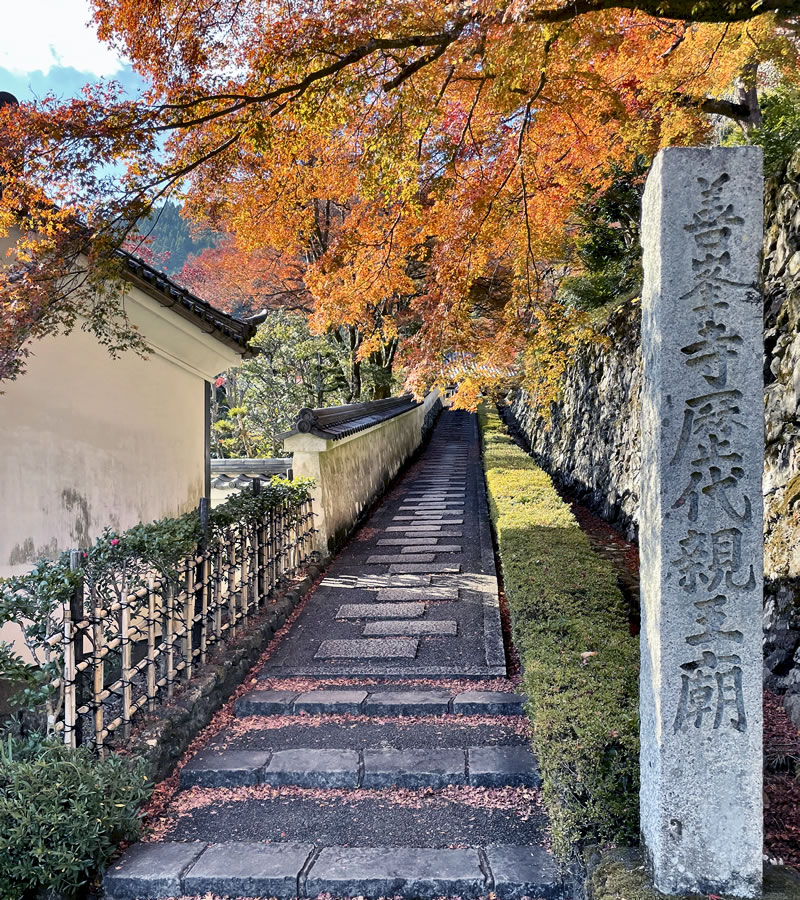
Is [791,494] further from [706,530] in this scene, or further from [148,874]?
[148,874]

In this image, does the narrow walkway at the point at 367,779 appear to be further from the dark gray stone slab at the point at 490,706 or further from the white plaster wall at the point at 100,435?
the white plaster wall at the point at 100,435

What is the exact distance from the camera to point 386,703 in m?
5.20

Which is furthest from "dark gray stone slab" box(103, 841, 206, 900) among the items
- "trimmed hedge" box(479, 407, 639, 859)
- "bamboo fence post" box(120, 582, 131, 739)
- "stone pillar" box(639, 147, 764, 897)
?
"stone pillar" box(639, 147, 764, 897)

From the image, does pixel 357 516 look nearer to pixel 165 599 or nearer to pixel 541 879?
pixel 165 599

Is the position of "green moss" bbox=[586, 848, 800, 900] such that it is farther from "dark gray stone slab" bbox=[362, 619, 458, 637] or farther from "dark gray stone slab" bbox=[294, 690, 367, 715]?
"dark gray stone slab" bbox=[362, 619, 458, 637]

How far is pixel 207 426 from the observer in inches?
422

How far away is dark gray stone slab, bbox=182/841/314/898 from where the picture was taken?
131 inches

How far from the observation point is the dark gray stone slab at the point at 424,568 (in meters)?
9.10

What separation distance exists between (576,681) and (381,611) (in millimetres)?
3617

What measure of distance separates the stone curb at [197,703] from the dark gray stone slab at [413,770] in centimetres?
131

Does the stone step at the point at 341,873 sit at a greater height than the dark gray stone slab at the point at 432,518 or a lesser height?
lesser

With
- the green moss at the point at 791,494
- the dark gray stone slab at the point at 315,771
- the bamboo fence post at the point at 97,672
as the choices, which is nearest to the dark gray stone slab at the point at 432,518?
the green moss at the point at 791,494

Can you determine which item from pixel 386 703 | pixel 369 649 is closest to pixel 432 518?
pixel 369 649

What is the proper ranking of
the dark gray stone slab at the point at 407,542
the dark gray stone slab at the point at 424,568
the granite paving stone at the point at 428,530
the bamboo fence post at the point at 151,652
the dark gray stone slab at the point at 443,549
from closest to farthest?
the bamboo fence post at the point at 151,652, the dark gray stone slab at the point at 424,568, the dark gray stone slab at the point at 443,549, the dark gray stone slab at the point at 407,542, the granite paving stone at the point at 428,530
